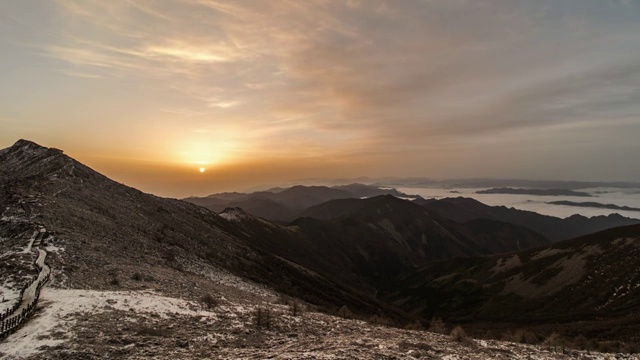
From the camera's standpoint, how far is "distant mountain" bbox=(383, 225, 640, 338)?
68.8 meters

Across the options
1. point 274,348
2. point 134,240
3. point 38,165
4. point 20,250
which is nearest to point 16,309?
point 20,250

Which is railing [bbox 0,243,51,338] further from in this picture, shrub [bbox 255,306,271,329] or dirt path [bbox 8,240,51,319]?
shrub [bbox 255,306,271,329]

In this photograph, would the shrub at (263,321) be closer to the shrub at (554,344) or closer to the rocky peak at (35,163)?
the shrub at (554,344)

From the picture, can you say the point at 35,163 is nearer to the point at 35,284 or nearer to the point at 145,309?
the point at 35,284

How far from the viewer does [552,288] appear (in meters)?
94.5

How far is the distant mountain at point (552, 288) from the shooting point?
226 ft

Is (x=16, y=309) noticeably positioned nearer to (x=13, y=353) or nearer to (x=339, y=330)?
(x=13, y=353)

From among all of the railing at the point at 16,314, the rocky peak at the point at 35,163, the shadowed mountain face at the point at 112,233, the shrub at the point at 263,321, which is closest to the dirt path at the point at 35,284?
the railing at the point at 16,314

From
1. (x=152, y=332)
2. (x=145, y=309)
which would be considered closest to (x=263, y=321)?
(x=152, y=332)

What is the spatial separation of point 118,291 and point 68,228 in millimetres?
19351

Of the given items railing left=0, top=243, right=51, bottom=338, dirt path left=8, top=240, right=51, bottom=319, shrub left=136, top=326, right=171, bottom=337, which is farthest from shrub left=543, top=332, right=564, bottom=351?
dirt path left=8, top=240, right=51, bottom=319

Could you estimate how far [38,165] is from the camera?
6938 centimetres

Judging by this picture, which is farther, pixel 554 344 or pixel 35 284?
pixel 35 284

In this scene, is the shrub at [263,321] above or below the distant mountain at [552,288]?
above
